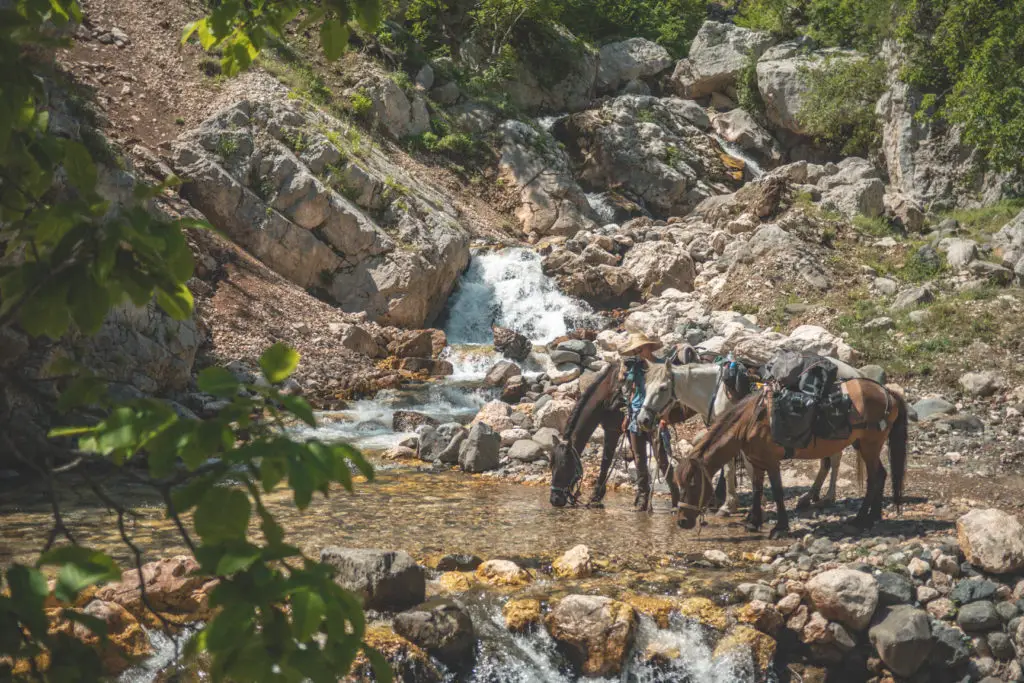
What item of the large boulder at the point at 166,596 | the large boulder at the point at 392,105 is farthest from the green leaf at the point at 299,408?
the large boulder at the point at 392,105

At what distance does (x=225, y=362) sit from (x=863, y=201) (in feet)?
A: 52.7

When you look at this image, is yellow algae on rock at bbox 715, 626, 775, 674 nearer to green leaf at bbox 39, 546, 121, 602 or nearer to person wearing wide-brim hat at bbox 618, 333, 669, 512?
person wearing wide-brim hat at bbox 618, 333, 669, 512

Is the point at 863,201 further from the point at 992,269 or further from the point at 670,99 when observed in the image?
the point at 670,99

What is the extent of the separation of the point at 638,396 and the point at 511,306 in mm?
11829

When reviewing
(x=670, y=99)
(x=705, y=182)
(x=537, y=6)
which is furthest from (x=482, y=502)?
(x=670, y=99)

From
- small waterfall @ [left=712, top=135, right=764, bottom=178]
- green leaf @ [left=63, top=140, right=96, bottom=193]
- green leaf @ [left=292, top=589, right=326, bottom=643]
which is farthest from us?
small waterfall @ [left=712, top=135, right=764, bottom=178]

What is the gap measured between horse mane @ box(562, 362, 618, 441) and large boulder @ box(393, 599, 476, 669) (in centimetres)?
399

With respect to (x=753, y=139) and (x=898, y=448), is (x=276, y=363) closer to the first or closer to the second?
(x=898, y=448)

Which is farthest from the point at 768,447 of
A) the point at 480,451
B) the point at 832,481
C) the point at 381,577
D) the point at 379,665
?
the point at 379,665

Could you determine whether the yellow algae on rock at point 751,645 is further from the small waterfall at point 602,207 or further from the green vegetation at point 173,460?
the small waterfall at point 602,207

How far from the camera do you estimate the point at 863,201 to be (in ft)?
67.4

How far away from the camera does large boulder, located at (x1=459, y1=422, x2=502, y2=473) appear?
36.6 ft

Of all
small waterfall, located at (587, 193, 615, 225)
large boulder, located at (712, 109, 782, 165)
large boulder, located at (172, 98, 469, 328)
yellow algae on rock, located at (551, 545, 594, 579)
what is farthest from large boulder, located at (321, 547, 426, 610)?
large boulder, located at (712, 109, 782, 165)

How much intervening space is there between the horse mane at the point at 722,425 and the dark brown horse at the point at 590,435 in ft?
4.43
